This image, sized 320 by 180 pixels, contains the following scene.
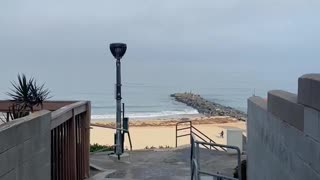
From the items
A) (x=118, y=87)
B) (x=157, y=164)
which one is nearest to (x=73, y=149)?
(x=157, y=164)

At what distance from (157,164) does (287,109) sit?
972cm

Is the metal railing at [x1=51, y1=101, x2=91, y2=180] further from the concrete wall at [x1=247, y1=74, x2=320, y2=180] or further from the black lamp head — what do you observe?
the black lamp head

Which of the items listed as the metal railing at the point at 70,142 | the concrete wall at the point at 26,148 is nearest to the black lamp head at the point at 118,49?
the metal railing at the point at 70,142

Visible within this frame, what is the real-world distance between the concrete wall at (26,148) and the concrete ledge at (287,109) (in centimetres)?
249

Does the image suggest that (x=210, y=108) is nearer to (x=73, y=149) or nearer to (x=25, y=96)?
(x=73, y=149)

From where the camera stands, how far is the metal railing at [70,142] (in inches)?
319

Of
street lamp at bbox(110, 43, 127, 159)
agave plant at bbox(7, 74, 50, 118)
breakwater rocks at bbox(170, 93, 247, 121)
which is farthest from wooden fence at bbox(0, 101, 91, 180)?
breakwater rocks at bbox(170, 93, 247, 121)

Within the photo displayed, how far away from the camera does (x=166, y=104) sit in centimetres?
8144

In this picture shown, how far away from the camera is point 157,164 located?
14250mm

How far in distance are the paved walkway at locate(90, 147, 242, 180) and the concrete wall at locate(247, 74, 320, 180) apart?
530 cm

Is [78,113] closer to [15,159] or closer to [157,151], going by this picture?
[15,159]

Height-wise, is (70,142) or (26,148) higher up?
(26,148)

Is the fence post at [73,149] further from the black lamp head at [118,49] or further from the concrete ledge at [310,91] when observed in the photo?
the concrete ledge at [310,91]

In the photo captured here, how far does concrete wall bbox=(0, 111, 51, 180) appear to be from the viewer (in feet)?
16.3
